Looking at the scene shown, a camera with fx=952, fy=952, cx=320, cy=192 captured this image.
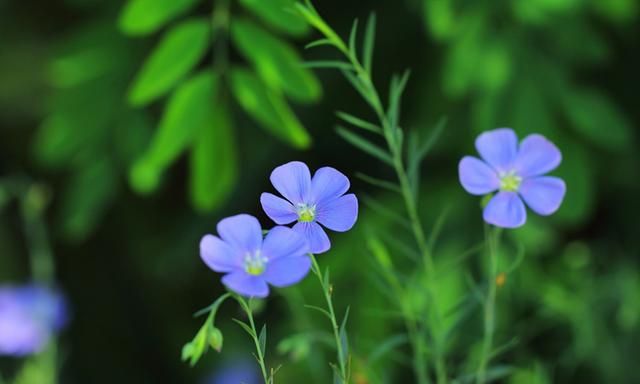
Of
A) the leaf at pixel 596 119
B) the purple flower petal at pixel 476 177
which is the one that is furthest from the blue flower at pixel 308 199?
the leaf at pixel 596 119

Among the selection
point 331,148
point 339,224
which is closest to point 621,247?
point 331,148

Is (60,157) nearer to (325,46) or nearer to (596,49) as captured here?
(325,46)

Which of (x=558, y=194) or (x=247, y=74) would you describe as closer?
(x=558, y=194)

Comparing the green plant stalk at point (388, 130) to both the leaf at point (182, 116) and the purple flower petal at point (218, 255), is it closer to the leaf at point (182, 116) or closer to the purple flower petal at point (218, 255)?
the purple flower petal at point (218, 255)

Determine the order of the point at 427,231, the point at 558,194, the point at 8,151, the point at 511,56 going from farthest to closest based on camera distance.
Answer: the point at 8,151, the point at 427,231, the point at 511,56, the point at 558,194

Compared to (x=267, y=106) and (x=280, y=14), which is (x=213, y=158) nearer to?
(x=267, y=106)

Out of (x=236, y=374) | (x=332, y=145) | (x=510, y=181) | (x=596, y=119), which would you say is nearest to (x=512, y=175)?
(x=510, y=181)
